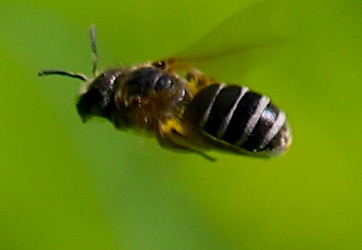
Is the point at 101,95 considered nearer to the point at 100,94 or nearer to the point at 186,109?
the point at 100,94

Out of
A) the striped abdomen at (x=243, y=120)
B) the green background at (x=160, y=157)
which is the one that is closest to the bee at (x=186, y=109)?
the striped abdomen at (x=243, y=120)

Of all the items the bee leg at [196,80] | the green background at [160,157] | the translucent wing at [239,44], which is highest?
the translucent wing at [239,44]

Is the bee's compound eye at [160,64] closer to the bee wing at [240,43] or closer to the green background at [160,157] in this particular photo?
the bee wing at [240,43]

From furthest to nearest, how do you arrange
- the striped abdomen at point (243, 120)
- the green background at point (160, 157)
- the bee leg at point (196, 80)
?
the green background at point (160, 157) → the bee leg at point (196, 80) → the striped abdomen at point (243, 120)

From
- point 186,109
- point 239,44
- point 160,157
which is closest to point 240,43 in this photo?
point 239,44

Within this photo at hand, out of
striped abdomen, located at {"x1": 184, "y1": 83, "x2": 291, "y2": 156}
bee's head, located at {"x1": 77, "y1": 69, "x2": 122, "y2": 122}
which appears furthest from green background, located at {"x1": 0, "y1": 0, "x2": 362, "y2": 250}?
striped abdomen, located at {"x1": 184, "y1": 83, "x2": 291, "y2": 156}

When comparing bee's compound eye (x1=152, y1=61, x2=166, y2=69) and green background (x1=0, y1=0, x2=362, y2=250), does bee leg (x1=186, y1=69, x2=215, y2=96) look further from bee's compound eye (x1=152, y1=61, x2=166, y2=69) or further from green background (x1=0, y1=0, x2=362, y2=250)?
green background (x1=0, y1=0, x2=362, y2=250)

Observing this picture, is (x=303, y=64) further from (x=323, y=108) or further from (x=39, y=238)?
(x=39, y=238)
